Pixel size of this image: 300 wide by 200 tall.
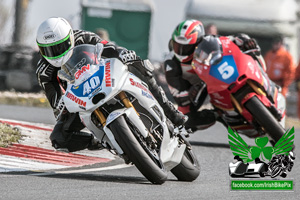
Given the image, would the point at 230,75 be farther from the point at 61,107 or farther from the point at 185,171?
the point at 61,107

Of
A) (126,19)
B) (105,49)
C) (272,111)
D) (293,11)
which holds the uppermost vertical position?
(105,49)

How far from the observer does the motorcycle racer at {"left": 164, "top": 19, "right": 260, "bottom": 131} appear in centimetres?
952

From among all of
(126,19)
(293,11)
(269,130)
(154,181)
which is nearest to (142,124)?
(154,181)

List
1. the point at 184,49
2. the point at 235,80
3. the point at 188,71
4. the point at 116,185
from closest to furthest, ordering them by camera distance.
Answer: the point at 116,185 < the point at 235,80 < the point at 184,49 < the point at 188,71

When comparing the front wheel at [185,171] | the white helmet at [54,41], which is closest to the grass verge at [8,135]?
the white helmet at [54,41]

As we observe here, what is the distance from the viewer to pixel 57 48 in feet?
22.8

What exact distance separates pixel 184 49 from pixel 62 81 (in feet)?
8.29

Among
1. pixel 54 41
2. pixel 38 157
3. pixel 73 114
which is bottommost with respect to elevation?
pixel 38 157

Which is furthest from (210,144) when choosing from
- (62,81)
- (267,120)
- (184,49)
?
(62,81)

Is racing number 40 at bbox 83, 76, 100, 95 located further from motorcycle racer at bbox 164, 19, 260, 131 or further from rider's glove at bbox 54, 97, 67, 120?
motorcycle racer at bbox 164, 19, 260, 131

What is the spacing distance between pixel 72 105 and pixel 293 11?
12468mm

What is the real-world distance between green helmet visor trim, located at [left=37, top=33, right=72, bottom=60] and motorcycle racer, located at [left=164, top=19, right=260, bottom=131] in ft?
8.94

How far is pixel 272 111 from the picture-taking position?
29.8ft

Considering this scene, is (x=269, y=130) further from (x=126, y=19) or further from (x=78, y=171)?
(x=126, y=19)
